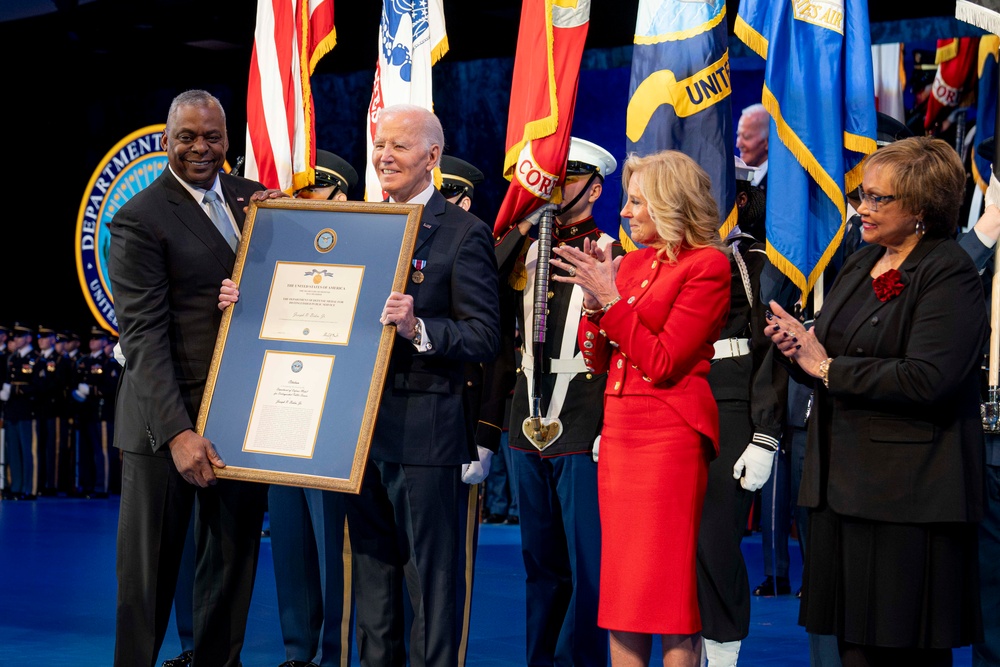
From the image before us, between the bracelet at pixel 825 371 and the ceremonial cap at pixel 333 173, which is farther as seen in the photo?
the ceremonial cap at pixel 333 173

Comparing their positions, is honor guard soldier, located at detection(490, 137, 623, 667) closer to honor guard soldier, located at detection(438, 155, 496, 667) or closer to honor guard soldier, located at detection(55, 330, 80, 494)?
honor guard soldier, located at detection(438, 155, 496, 667)

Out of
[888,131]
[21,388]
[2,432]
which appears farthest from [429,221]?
[2,432]

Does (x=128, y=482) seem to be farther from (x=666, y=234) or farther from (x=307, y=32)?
(x=307, y=32)

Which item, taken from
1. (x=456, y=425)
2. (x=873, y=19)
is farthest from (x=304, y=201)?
(x=873, y=19)

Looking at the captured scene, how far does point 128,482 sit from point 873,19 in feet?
25.3

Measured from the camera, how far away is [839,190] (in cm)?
407

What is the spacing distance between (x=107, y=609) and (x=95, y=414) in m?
8.27

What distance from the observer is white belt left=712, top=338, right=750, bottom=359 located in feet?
12.8

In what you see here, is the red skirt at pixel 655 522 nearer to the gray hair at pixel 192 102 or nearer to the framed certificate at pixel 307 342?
the framed certificate at pixel 307 342

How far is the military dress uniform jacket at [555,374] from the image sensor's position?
391 cm

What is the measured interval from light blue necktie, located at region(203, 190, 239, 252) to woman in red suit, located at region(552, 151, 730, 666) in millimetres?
1094

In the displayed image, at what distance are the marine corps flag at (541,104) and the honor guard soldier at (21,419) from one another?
396 inches

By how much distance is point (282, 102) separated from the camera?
16.6 feet

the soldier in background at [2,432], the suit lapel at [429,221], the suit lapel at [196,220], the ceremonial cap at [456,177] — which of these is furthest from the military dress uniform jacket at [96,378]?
the suit lapel at [429,221]
